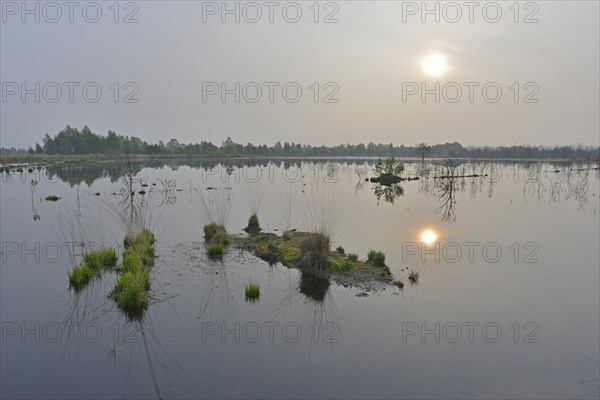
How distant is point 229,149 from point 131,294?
5100 inches

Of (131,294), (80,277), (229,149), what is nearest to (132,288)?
(131,294)

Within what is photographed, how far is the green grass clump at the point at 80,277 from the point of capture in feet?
28.2

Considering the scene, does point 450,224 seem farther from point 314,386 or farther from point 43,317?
point 43,317

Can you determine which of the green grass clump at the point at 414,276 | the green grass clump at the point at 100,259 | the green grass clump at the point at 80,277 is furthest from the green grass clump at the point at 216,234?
the green grass clump at the point at 414,276

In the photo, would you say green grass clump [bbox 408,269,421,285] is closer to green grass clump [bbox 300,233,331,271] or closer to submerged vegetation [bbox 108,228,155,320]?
green grass clump [bbox 300,233,331,271]

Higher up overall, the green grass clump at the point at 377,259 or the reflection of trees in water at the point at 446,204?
the reflection of trees in water at the point at 446,204

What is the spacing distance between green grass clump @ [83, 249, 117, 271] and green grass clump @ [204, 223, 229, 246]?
3081 millimetres

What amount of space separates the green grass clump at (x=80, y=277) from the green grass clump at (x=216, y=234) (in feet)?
12.9

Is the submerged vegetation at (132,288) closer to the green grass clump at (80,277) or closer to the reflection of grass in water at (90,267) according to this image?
the reflection of grass in water at (90,267)

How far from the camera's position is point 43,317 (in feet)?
23.4

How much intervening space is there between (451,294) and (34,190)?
92.3 ft

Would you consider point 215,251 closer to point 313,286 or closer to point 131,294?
point 313,286

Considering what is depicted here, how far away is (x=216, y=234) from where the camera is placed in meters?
12.8

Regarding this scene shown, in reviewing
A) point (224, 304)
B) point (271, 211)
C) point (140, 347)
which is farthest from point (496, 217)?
point (140, 347)
